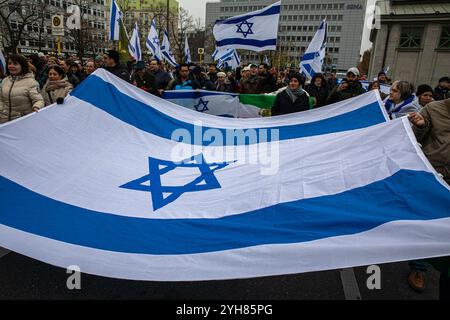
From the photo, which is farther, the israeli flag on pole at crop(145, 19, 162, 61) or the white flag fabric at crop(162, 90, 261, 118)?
the israeli flag on pole at crop(145, 19, 162, 61)

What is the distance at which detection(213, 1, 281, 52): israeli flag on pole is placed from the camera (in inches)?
264

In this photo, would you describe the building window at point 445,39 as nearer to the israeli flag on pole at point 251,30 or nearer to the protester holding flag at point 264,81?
the protester holding flag at point 264,81

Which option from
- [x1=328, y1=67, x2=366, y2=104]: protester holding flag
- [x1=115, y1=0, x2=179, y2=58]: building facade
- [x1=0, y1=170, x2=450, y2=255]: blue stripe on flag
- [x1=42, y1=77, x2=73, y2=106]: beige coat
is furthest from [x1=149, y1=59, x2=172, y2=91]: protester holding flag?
[x1=115, y1=0, x2=179, y2=58]: building facade

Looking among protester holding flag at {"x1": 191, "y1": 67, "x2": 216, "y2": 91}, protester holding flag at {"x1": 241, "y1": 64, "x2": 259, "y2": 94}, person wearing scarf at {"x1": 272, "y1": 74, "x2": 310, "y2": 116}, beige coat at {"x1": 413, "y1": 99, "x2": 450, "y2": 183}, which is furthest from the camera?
protester holding flag at {"x1": 241, "y1": 64, "x2": 259, "y2": 94}

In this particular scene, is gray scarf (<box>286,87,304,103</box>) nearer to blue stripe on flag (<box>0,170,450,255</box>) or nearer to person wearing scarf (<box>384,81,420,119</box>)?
person wearing scarf (<box>384,81,420,119</box>)

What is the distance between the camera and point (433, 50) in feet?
98.1

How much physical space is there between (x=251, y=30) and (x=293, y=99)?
7.77 ft

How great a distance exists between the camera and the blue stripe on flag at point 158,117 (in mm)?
3648

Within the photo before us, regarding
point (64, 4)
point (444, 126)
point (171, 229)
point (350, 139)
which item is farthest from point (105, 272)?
point (64, 4)

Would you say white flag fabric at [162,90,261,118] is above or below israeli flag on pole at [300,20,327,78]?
below

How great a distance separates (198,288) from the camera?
302cm

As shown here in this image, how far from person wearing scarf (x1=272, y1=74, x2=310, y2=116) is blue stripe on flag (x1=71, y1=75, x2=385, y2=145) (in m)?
1.61

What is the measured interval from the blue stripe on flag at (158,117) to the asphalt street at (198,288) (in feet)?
4.95

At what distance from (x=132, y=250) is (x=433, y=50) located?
35.3 meters
